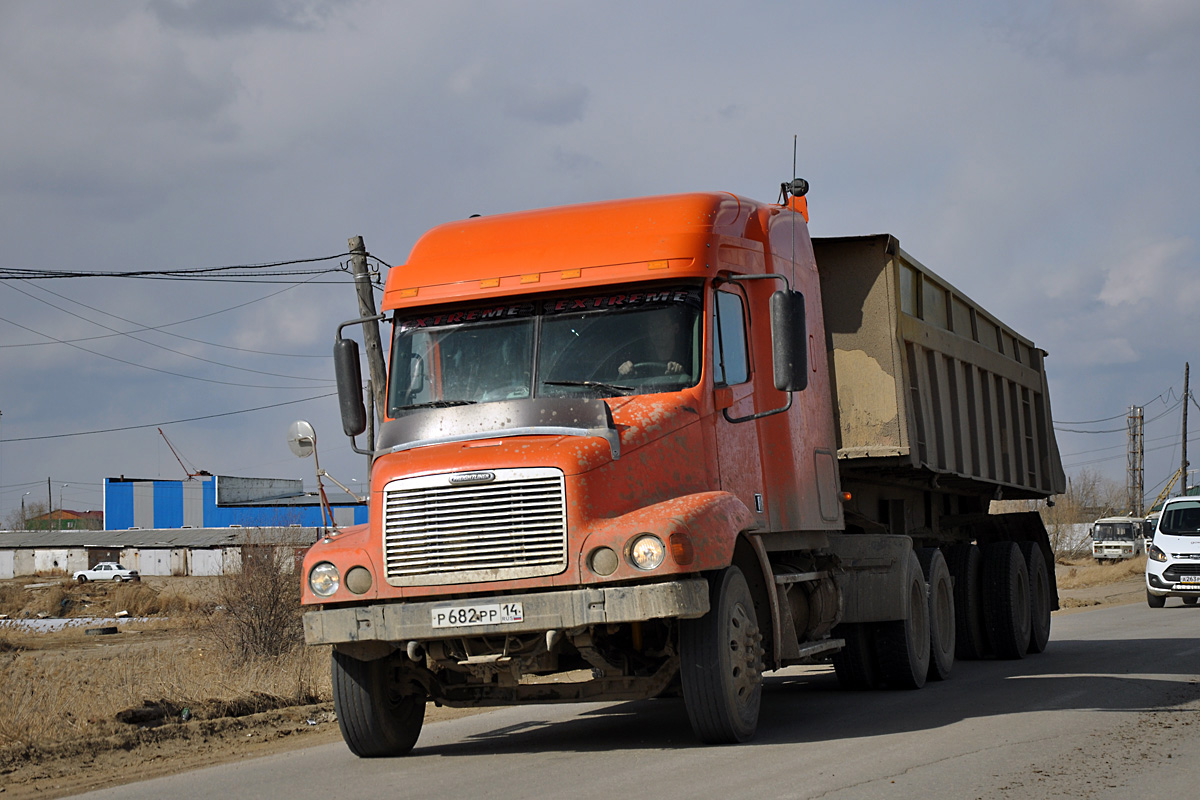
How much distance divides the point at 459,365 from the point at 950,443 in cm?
680

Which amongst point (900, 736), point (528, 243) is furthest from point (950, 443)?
point (528, 243)

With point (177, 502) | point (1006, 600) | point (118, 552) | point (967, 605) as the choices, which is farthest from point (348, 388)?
point (177, 502)

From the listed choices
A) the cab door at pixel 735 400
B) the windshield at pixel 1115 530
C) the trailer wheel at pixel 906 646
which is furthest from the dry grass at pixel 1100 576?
the cab door at pixel 735 400

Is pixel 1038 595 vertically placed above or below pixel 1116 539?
above

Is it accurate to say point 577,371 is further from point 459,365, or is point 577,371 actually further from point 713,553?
point 713,553

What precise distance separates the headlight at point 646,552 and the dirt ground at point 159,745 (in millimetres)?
3468

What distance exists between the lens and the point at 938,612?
13.2m

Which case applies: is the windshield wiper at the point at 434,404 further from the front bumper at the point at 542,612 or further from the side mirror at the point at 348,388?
the front bumper at the point at 542,612

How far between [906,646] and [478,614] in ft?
18.3

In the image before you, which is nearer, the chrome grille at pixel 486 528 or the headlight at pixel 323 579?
the chrome grille at pixel 486 528

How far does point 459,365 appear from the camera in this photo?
8.40 meters

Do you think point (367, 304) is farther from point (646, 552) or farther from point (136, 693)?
point (646, 552)

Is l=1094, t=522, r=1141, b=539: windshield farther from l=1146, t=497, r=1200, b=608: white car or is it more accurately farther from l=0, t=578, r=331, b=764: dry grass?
l=0, t=578, r=331, b=764: dry grass

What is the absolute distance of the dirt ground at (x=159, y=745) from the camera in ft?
26.9
